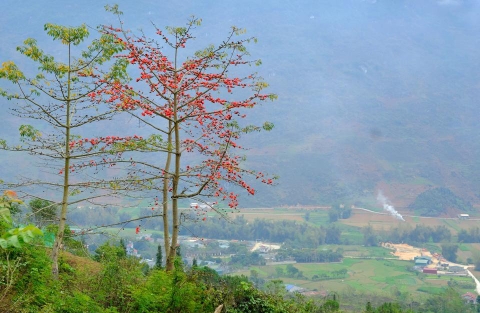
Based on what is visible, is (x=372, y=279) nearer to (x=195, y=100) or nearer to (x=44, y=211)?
(x=44, y=211)

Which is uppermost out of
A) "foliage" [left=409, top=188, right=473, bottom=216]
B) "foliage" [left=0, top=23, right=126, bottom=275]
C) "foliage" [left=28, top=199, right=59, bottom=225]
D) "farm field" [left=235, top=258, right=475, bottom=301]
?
"foliage" [left=409, top=188, right=473, bottom=216]

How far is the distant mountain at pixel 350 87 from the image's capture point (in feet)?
279

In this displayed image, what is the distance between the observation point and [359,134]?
102 m

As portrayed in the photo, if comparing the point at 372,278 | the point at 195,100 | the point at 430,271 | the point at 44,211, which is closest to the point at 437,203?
the point at 430,271

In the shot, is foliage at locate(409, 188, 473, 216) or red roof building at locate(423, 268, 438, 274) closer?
red roof building at locate(423, 268, 438, 274)

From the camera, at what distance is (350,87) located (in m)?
127

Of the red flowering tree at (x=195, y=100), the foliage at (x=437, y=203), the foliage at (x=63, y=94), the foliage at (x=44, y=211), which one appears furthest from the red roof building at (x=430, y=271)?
the foliage at (x=63, y=94)

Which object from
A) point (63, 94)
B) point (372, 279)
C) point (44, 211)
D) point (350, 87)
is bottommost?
point (372, 279)

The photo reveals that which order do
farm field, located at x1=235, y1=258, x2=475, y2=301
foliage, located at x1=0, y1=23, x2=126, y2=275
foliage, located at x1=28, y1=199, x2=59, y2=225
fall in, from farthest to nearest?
farm field, located at x1=235, y1=258, x2=475, y2=301 < foliage, located at x1=28, y1=199, x2=59, y2=225 < foliage, located at x1=0, y1=23, x2=126, y2=275

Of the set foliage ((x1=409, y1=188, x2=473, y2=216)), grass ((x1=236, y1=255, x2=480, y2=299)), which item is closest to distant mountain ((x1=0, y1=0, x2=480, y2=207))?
foliage ((x1=409, y1=188, x2=473, y2=216))

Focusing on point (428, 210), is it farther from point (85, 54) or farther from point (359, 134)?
point (85, 54)

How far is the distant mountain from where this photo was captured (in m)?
84.9

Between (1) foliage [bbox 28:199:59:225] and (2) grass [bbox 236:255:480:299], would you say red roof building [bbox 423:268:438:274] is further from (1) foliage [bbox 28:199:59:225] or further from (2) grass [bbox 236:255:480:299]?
(1) foliage [bbox 28:199:59:225]

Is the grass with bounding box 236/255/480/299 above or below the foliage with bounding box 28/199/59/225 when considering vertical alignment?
below
